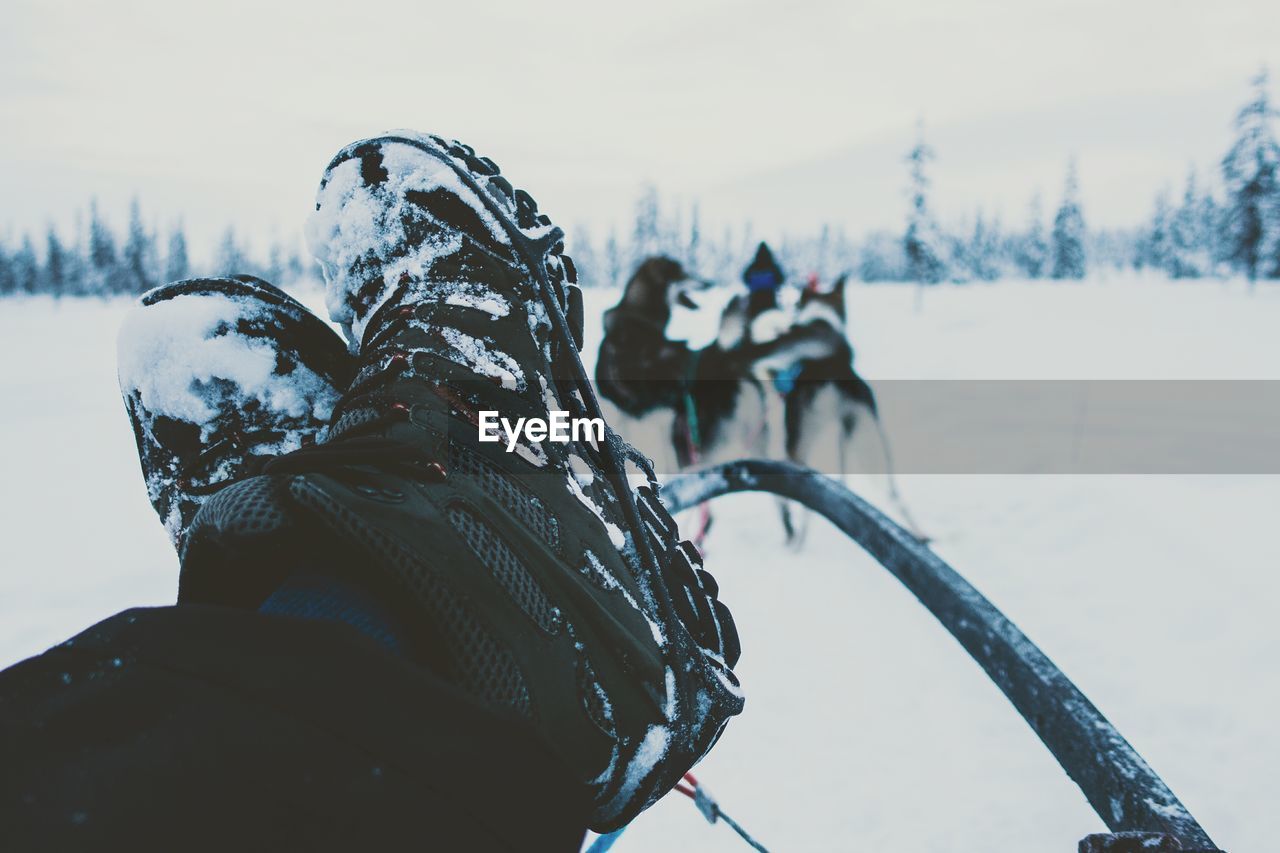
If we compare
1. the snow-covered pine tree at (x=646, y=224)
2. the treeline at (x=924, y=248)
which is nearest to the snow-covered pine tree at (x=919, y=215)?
the treeline at (x=924, y=248)

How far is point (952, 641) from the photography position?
2750mm

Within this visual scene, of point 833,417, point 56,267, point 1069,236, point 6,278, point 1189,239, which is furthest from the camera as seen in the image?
point 6,278

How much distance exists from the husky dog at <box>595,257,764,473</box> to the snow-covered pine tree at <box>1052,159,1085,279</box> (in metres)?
46.5

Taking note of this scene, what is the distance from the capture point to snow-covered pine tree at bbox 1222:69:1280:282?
2670cm

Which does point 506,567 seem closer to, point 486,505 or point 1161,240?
point 486,505

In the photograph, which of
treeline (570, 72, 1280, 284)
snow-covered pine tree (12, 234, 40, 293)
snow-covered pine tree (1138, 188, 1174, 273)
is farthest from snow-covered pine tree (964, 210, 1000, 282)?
snow-covered pine tree (12, 234, 40, 293)

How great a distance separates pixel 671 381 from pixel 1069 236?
4879 centimetres

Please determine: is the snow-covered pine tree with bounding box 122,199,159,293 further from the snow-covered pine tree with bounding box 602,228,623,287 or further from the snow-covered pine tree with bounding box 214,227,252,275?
the snow-covered pine tree with bounding box 602,228,623,287

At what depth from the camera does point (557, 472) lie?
0.98m

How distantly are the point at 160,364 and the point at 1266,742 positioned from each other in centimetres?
281

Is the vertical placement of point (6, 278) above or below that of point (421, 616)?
above

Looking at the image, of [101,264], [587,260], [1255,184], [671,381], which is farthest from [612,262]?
[671,381]

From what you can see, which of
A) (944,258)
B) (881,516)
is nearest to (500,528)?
(881,516)

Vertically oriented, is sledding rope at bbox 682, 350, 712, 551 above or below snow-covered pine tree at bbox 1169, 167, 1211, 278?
below
